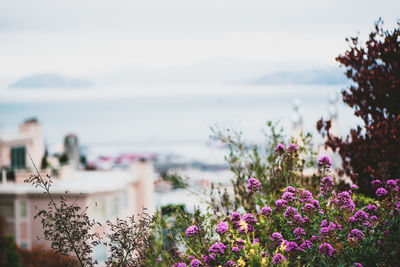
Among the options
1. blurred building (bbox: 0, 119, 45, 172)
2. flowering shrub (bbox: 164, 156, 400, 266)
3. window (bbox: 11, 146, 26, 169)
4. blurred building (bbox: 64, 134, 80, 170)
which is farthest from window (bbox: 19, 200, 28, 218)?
flowering shrub (bbox: 164, 156, 400, 266)

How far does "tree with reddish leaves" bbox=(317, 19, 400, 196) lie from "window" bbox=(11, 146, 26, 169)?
14716mm

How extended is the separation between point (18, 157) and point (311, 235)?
1550 centimetres

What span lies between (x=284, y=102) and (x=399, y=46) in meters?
1.94

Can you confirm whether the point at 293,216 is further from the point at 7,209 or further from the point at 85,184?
the point at 7,209

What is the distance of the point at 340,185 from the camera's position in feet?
8.12

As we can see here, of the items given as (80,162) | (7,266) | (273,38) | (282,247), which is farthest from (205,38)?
(80,162)

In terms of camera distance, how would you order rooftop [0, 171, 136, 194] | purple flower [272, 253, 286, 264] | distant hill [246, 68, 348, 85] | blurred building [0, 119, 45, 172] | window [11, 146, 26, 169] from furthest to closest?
1. window [11, 146, 26, 169]
2. blurred building [0, 119, 45, 172]
3. rooftop [0, 171, 136, 194]
4. distant hill [246, 68, 348, 85]
5. purple flower [272, 253, 286, 264]

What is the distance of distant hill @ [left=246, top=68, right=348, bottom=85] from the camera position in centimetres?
312

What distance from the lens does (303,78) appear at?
340cm

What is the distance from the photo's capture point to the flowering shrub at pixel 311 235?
1462 millimetres

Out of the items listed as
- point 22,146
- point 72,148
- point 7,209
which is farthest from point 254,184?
point 22,146

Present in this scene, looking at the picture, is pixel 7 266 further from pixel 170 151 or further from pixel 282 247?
pixel 170 151

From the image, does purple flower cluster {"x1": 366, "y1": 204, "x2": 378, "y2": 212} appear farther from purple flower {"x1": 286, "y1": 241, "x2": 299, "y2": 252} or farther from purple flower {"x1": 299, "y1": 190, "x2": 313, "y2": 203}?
purple flower {"x1": 286, "y1": 241, "x2": 299, "y2": 252}

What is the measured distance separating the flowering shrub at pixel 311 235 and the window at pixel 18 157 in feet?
49.3
